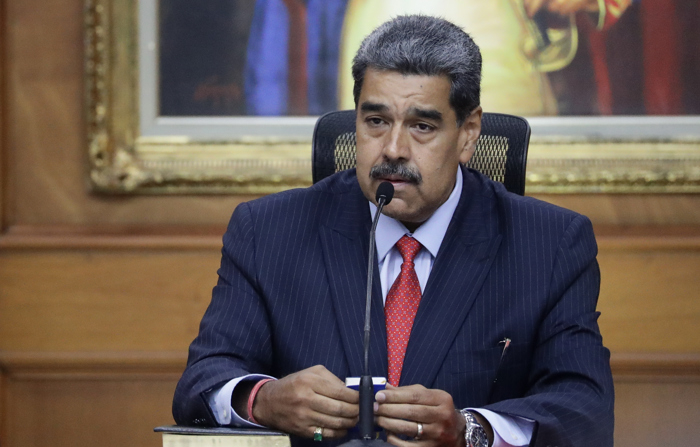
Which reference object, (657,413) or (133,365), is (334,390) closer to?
(133,365)

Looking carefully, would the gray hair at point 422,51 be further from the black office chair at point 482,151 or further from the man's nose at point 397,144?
the black office chair at point 482,151

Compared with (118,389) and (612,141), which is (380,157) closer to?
(612,141)

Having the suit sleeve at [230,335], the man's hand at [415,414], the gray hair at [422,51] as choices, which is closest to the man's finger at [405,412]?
the man's hand at [415,414]

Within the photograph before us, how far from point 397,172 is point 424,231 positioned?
0.53 feet

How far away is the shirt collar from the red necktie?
0.04 m

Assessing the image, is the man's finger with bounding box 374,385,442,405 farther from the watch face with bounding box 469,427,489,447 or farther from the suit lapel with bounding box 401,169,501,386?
the suit lapel with bounding box 401,169,501,386

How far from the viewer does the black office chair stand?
201 centimetres

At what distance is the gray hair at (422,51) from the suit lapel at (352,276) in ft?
1.01

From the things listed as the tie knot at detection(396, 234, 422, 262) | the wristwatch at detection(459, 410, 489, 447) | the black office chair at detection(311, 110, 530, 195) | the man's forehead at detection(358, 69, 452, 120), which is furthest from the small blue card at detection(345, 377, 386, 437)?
the black office chair at detection(311, 110, 530, 195)

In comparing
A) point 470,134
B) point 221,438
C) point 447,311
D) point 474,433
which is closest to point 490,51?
point 470,134

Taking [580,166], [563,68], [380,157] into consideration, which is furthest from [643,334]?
[380,157]

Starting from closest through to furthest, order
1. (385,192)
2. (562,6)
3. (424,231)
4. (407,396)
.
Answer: (407,396) → (385,192) → (424,231) → (562,6)

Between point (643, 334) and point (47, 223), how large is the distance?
2.29 metres

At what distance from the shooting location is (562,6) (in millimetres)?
3041
